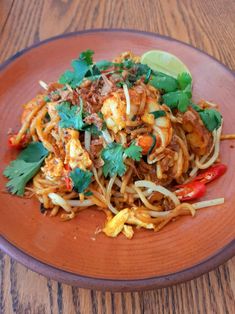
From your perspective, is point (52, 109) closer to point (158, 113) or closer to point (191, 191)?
point (158, 113)

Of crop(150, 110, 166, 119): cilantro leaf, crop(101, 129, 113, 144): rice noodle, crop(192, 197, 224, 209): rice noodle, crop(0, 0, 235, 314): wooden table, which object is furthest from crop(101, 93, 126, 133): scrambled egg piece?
crop(0, 0, 235, 314): wooden table

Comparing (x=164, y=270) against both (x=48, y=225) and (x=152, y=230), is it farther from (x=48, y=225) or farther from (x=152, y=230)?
(x=48, y=225)

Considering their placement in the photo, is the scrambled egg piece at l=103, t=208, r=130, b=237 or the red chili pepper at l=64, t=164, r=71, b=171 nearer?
the scrambled egg piece at l=103, t=208, r=130, b=237

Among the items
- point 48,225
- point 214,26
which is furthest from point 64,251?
point 214,26

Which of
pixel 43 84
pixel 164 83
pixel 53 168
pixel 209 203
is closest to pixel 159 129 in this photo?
pixel 164 83

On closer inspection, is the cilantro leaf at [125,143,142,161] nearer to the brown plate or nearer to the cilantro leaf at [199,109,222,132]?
the brown plate

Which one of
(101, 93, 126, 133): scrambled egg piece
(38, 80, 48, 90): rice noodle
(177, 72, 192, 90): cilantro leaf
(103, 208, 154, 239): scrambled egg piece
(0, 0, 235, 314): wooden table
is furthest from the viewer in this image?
(0, 0, 235, 314): wooden table
